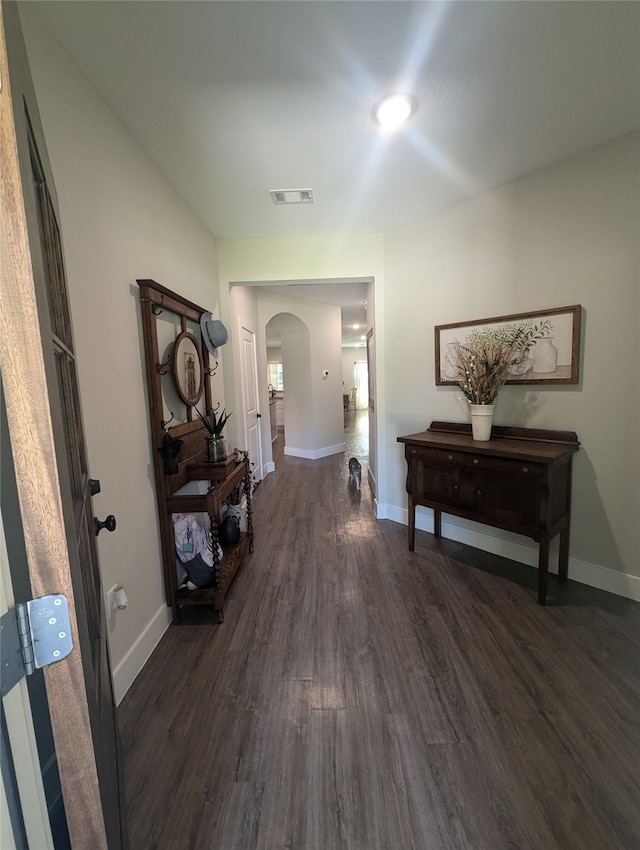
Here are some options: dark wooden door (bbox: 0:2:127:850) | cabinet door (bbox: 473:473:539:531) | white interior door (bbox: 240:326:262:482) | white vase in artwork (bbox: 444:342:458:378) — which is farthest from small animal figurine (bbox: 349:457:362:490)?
dark wooden door (bbox: 0:2:127:850)

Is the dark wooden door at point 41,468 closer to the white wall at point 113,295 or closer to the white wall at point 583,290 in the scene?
the white wall at point 113,295

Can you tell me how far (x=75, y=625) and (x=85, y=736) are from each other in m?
0.17

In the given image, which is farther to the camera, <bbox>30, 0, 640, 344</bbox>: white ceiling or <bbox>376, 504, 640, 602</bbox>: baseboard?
<bbox>376, 504, 640, 602</bbox>: baseboard

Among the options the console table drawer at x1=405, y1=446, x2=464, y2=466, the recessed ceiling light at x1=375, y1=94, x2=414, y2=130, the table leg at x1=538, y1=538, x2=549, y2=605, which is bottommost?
the table leg at x1=538, y1=538, x2=549, y2=605

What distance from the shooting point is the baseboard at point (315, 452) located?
5988 millimetres

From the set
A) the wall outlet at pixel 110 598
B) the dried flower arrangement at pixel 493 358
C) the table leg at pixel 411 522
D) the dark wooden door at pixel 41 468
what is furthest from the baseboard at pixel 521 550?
the dark wooden door at pixel 41 468

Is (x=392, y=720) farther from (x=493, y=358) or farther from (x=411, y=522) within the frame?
(x=493, y=358)

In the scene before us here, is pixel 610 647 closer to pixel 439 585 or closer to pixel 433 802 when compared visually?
pixel 439 585

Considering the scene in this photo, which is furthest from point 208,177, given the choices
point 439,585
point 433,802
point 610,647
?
point 610,647

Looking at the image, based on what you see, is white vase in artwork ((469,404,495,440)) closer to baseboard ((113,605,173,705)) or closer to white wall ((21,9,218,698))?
white wall ((21,9,218,698))

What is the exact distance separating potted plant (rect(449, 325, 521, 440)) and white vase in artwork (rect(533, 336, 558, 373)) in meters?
0.11

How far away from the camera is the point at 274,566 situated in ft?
8.57

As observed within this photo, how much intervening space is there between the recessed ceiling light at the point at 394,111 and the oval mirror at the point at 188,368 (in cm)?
157

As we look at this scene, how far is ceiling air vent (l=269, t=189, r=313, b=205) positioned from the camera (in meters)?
2.36
